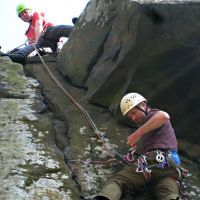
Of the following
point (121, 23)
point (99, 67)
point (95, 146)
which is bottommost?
point (95, 146)

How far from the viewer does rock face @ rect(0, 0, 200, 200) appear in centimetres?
616

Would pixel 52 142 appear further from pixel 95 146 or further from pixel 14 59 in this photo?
pixel 14 59

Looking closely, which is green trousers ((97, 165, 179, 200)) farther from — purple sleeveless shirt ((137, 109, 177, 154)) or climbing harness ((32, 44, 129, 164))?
climbing harness ((32, 44, 129, 164))

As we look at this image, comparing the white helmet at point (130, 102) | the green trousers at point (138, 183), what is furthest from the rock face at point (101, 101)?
the white helmet at point (130, 102)

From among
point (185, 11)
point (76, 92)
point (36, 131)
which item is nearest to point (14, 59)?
point (76, 92)

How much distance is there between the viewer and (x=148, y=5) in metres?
7.43

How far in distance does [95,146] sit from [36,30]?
19.0 ft

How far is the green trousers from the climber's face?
280 inches

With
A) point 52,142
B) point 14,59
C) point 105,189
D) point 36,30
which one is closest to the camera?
point 105,189

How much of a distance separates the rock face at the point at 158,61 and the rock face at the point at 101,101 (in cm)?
2

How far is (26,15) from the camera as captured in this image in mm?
12094

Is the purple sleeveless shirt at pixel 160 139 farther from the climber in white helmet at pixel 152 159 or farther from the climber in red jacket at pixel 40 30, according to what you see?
the climber in red jacket at pixel 40 30

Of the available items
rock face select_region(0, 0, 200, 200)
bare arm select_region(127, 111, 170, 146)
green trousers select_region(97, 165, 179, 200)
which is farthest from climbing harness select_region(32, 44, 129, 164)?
bare arm select_region(127, 111, 170, 146)

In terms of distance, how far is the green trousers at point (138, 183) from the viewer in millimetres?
5559
